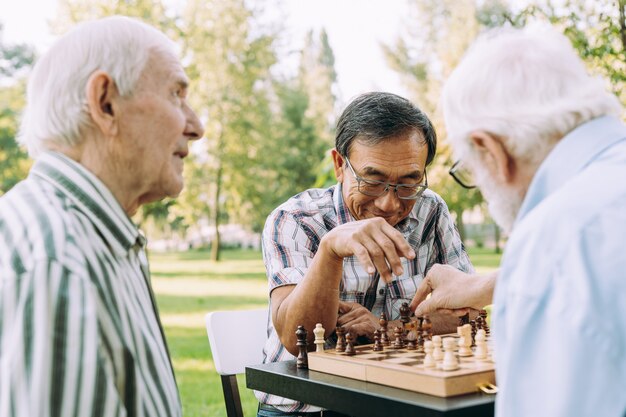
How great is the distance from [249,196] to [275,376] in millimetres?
28845

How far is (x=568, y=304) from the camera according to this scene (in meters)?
1.40

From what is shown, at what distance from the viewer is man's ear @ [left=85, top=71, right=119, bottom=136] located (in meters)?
1.82

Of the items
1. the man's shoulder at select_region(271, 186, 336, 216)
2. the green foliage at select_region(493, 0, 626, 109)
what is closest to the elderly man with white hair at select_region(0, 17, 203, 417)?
the man's shoulder at select_region(271, 186, 336, 216)

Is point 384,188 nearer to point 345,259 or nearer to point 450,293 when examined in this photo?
point 345,259

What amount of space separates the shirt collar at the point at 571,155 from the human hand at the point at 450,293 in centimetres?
126

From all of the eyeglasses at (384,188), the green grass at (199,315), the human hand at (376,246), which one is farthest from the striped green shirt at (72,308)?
the green grass at (199,315)

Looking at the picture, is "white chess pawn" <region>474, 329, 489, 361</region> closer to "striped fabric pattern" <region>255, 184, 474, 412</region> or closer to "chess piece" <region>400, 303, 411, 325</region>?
"chess piece" <region>400, 303, 411, 325</region>

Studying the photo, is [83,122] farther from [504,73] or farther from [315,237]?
[315,237]

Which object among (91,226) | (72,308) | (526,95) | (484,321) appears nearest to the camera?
(72,308)

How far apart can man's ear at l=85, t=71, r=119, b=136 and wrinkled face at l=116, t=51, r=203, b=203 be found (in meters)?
0.03

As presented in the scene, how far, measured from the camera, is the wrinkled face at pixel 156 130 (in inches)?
75.1

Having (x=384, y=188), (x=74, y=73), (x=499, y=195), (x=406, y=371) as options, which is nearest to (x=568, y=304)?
(x=499, y=195)

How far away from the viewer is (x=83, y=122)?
184 centimetres

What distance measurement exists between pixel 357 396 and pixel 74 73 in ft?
3.92
